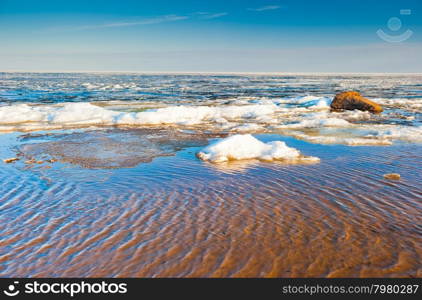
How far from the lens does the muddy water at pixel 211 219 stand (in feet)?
13.3

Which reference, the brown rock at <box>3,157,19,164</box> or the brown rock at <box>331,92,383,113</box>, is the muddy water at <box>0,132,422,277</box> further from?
the brown rock at <box>331,92,383,113</box>

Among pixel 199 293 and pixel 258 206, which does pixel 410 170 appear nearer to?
pixel 258 206

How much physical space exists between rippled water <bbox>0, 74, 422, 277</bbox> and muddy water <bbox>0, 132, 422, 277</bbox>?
0.02 meters

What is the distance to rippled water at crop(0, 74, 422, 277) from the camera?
409cm

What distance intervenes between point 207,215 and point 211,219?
16 cm

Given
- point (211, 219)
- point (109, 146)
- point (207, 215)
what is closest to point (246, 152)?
point (207, 215)

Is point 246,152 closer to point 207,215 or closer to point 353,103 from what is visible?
point 207,215

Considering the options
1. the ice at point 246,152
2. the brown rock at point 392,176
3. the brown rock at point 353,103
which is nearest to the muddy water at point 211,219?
the brown rock at point 392,176

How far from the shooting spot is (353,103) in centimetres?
2128

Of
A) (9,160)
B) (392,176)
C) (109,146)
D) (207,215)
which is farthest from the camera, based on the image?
(109,146)

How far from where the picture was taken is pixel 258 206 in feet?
19.2

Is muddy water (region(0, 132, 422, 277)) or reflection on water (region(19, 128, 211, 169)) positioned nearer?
muddy water (region(0, 132, 422, 277))

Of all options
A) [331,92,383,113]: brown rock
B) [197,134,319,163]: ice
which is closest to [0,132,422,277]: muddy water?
[197,134,319,163]: ice

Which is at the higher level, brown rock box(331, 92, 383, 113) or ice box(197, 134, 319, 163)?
brown rock box(331, 92, 383, 113)
